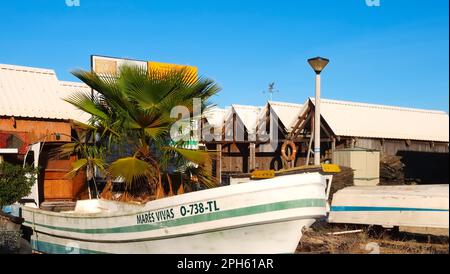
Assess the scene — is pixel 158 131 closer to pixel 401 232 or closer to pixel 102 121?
pixel 102 121

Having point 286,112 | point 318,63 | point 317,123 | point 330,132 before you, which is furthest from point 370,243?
point 286,112

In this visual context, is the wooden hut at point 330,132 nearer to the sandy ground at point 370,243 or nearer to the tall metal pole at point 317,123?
the tall metal pole at point 317,123

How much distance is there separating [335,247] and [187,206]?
9.52 ft

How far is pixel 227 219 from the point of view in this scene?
7488 millimetres

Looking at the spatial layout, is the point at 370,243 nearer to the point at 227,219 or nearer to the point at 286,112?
the point at 227,219

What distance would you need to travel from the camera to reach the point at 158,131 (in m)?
10.7

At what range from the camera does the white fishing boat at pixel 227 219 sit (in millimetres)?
7223

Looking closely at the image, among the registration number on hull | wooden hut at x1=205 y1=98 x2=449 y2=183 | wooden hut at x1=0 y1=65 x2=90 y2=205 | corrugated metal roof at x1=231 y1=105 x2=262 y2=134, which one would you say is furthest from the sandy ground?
corrugated metal roof at x1=231 y1=105 x2=262 y2=134

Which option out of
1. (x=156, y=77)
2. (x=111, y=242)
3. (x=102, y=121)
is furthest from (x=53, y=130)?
(x=111, y=242)

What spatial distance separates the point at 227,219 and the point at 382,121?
24.2 metres

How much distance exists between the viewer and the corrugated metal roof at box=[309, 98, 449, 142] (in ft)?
89.9

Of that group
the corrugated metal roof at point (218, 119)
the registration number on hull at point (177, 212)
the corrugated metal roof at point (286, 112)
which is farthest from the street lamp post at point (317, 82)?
the corrugated metal roof at point (218, 119)

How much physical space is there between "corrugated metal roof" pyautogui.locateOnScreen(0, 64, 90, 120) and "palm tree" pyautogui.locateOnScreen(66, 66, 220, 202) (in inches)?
216

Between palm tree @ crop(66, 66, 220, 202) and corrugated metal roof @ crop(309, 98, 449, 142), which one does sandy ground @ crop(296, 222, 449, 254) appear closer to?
palm tree @ crop(66, 66, 220, 202)
